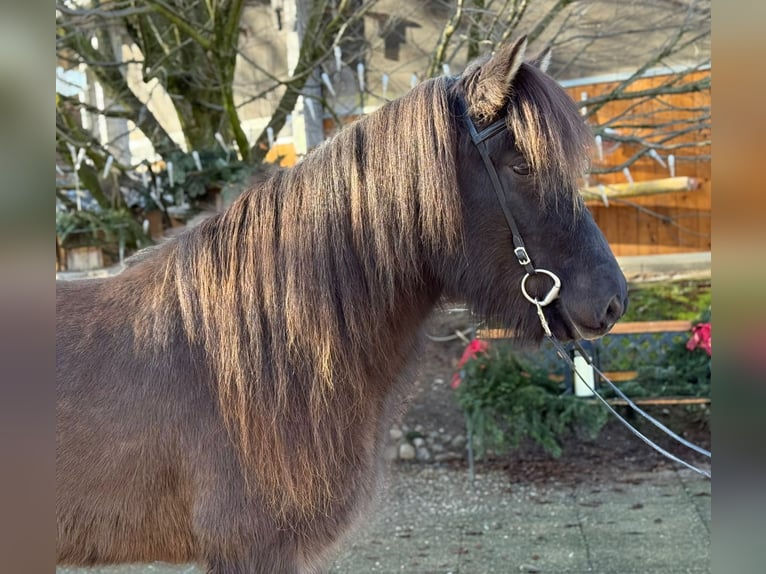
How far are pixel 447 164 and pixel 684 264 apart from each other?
5677 millimetres

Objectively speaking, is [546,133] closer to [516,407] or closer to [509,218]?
[509,218]

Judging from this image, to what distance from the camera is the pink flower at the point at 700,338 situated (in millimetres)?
4781

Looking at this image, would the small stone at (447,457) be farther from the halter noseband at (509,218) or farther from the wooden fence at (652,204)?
the halter noseband at (509,218)

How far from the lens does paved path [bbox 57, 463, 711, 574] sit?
3.61 m

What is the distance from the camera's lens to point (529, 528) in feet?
13.4

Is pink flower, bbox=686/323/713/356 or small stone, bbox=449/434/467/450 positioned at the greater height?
pink flower, bbox=686/323/713/356

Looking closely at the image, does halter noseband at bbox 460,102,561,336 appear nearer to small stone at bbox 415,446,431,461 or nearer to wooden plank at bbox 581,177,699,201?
small stone at bbox 415,446,431,461

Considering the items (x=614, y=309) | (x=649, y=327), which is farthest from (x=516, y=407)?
(x=614, y=309)

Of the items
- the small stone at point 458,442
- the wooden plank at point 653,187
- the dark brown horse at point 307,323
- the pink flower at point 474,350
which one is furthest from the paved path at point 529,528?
the wooden plank at point 653,187

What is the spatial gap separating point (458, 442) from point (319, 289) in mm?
3899

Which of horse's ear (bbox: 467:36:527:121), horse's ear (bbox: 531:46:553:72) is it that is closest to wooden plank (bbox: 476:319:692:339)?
horse's ear (bbox: 531:46:553:72)

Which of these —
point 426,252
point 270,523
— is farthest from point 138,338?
point 426,252

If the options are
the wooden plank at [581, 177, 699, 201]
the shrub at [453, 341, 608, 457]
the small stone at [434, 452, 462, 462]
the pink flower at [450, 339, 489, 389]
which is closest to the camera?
the shrub at [453, 341, 608, 457]

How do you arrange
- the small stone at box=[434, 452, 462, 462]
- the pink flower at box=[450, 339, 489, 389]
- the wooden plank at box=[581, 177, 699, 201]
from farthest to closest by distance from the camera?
the wooden plank at box=[581, 177, 699, 201] < the small stone at box=[434, 452, 462, 462] < the pink flower at box=[450, 339, 489, 389]
